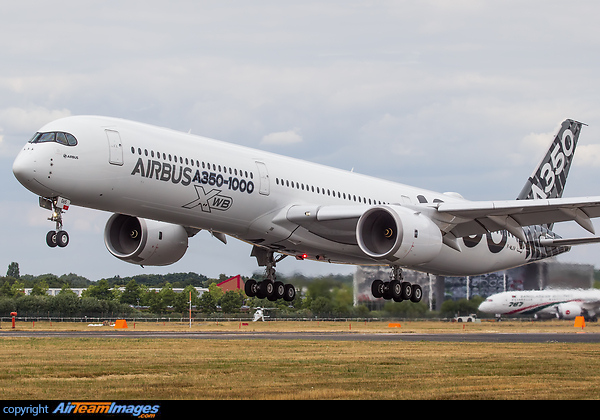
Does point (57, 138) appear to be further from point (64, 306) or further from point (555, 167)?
point (64, 306)

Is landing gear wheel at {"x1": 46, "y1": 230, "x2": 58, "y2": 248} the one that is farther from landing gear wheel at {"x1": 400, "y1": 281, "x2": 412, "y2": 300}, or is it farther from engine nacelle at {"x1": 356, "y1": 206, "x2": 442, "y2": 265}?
landing gear wheel at {"x1": 400, "y1": 281, "x2": 412, "y2": 300}

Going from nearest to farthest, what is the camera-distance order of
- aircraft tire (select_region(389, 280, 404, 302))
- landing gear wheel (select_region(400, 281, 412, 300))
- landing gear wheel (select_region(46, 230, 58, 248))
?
1. landing gear wheel (select_region(46, 230, 58, 248))
2. aircraft tire (select_region(389, 280, 404, 302))
3. landing gear wheel (select_region(400, 281, 412, 300))

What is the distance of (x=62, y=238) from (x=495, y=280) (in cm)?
3271

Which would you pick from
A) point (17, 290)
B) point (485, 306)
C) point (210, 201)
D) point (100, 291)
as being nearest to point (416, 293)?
point (210, 201)

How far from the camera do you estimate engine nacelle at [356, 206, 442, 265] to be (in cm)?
2866

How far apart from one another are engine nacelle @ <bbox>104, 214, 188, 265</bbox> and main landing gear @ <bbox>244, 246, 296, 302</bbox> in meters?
3.80

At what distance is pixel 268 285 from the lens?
34375mm

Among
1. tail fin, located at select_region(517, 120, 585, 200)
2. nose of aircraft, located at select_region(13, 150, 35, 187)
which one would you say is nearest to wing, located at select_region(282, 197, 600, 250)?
tail fin, located at select_region(517, 120, 585, 200)

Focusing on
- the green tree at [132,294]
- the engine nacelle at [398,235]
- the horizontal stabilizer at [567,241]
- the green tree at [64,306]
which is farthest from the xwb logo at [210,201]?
the green tree at [132,294]

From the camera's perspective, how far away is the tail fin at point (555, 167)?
132 feet

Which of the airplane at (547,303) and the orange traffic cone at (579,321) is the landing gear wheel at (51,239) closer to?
the airplane at (547,303)

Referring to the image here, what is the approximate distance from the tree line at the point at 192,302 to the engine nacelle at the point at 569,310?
20.6 feet
